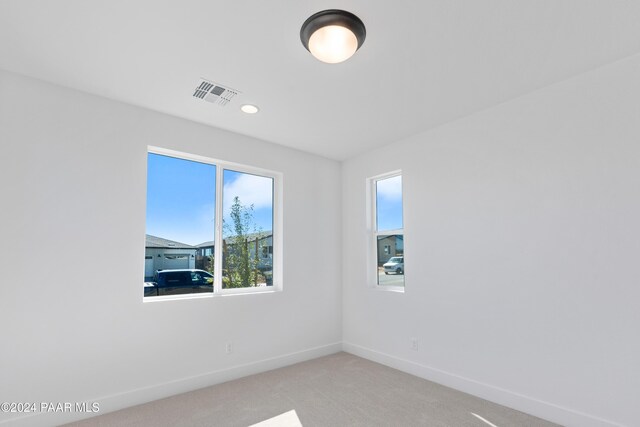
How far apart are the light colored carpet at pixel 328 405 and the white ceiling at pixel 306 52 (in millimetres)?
2664

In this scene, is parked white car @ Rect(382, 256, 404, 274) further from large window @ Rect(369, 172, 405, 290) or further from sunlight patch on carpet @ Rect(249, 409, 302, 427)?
sunlight patch on carpet @ Rect(249, 409, 302, 427)

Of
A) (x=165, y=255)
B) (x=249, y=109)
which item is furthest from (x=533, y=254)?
(x=165, y=255)

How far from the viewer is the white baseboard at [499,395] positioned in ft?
8.06

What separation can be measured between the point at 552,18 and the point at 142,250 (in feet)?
11.6

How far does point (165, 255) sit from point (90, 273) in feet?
2.22

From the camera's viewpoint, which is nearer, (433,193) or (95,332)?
(95,332)

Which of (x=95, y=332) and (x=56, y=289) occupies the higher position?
(x=56, y=289)

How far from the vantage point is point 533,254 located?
280 centimetres

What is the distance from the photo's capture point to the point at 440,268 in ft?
11.4

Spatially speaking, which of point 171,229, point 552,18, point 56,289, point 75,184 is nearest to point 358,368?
point 171,229

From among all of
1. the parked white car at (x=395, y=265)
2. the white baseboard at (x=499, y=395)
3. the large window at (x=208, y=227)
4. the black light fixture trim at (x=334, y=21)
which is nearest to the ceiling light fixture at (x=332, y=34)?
the black light fixture trim at (x=334, y=21)

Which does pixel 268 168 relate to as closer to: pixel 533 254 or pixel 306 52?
pixel 306 52

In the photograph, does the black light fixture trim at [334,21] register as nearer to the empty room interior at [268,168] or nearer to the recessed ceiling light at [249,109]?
the empty room interior at [268,168]

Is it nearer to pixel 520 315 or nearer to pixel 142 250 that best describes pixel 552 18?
pixel 520 315
